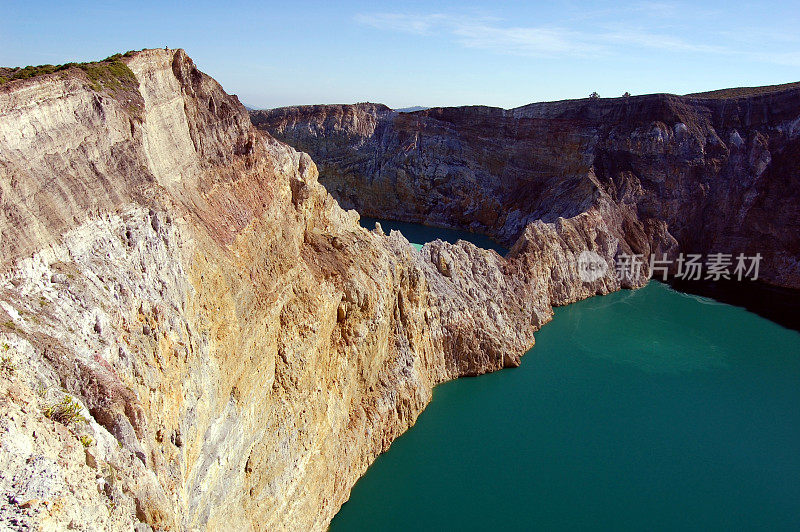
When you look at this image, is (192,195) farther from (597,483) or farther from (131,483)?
(597,483)

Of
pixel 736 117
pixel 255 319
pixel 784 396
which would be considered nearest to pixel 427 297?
pixel 255 319

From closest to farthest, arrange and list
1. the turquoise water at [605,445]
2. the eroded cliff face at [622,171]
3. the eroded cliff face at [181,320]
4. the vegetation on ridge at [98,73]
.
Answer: the eroded cliff face at [181,320], the vegetation on ridge at [98,73], the turquoise water at [605,445], the eroded cliff face at [622,171]

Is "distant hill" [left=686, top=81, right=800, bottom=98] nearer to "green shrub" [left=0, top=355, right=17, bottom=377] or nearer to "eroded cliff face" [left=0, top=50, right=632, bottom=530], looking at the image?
"eroded cliff face" [left=0, top=50, right=632, bottom=530]

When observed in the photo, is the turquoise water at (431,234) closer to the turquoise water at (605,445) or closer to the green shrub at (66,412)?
the turquoise water at (605,445)

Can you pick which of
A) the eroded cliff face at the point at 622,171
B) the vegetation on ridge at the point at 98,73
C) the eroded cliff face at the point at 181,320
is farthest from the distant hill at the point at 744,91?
the vegetation on ridge at the point at 98,73

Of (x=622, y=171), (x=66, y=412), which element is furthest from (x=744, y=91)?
(x=66, y=412)

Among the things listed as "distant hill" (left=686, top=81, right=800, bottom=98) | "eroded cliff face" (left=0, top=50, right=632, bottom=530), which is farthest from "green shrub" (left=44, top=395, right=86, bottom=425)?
"distant hill" (left=686, top=81, right=800, bottom=98)
